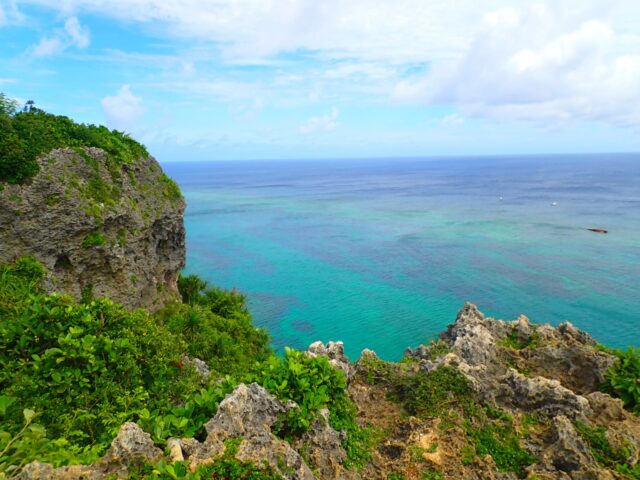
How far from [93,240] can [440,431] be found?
20.0m

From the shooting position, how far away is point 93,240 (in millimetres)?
21906

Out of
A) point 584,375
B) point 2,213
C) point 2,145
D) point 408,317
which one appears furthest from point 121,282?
point 408,317

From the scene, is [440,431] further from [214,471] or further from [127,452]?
[127,452]

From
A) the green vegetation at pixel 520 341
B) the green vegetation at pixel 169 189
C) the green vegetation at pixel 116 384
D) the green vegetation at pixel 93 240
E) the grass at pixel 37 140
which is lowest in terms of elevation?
the green vegetation at pixel 520 341

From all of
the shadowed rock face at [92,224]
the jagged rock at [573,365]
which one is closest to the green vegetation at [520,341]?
the jagged rock at [573,365]

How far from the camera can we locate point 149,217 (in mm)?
27000

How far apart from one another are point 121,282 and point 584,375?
80.1 feet

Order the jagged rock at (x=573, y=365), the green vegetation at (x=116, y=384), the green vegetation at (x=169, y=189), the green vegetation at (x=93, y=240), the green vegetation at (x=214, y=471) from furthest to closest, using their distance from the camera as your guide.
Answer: the green vegetation at (x=169, y=189), the green vegetation at (x=93, y=240), the jagged rock at (x=573, y=365), the green vegetation at (x=116, y=384), the green vegetation at (x=214, y=471)

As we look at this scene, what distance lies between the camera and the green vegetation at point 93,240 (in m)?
21.7

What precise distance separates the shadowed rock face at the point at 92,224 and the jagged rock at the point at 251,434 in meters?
15.2

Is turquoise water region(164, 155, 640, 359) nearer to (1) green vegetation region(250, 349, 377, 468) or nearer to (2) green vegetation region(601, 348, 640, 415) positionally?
(2) green vegetation region(601, 348, 640, 415)

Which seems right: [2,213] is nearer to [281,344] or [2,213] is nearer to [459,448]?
[459,448]

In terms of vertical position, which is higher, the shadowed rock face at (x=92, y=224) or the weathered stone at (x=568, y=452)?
the shadowed rock face at (x=92, y=224)

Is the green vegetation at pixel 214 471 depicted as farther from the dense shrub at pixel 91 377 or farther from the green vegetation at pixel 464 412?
the green vegetation at pixel 464 412
